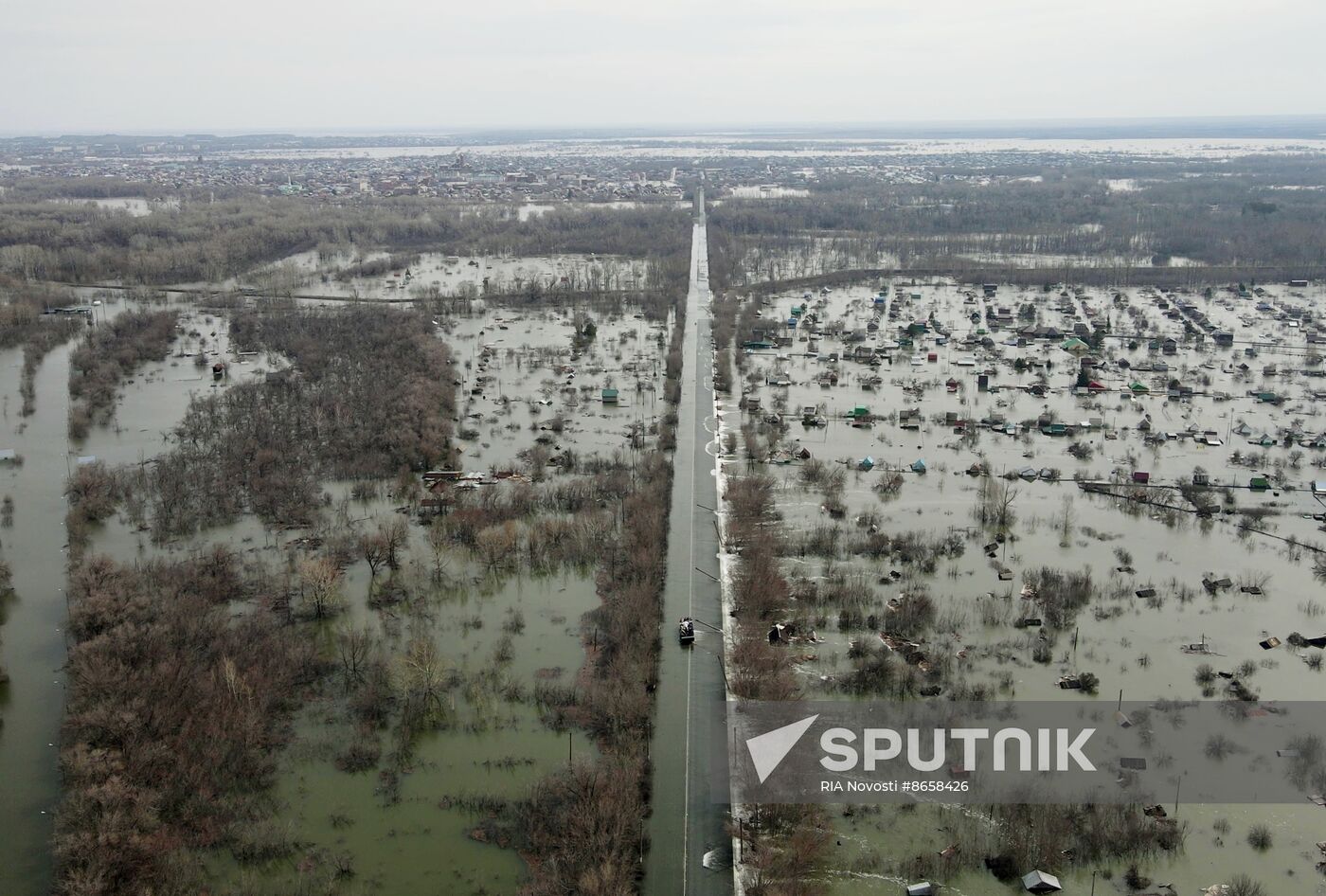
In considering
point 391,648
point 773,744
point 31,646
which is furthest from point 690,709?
point 31,646

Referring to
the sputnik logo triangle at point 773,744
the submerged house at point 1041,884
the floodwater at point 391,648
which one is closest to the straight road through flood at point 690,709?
the sputnik logo triangle at point 773,744

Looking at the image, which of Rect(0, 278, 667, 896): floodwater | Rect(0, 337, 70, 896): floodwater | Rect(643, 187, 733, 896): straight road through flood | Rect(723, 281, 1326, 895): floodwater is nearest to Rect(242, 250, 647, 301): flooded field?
Rect(0, 278, 667, 896): floodwater

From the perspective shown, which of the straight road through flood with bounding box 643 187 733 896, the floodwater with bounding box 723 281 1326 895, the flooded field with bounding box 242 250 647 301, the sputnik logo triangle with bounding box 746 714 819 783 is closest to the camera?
the straight road through flood with bounding box 643 187 733 896

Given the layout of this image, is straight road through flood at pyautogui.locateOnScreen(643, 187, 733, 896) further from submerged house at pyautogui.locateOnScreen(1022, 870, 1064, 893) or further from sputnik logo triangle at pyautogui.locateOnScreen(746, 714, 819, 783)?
submerged house at pyautogui.locateOnScreen(1022, 870, 1064, 893)

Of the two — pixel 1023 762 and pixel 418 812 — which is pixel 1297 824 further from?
pixel 418 812

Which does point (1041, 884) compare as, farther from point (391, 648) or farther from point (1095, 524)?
point (1095, 524)
